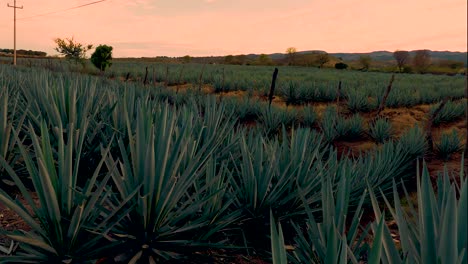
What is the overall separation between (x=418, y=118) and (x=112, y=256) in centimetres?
1074

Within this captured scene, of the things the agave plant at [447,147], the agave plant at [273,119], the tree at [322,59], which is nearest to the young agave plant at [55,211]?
the agave plant at [273,119]

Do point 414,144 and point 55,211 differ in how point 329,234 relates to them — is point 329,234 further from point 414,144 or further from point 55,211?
point 414,144

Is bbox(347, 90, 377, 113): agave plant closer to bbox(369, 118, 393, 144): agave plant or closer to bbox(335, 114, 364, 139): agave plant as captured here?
bbox(335, 114, 364, 139): agave plant

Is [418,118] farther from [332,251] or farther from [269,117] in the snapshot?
[332,251]

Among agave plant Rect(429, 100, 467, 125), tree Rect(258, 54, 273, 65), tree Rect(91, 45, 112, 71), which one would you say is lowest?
agave plant Rect(429, 100, 467, 125)

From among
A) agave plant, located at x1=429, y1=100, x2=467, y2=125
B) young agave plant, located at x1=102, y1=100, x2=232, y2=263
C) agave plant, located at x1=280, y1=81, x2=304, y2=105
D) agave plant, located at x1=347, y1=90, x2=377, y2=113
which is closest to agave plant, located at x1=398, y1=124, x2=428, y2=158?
agave plant, located at x1=429, y1=100, x2=467, y2=125

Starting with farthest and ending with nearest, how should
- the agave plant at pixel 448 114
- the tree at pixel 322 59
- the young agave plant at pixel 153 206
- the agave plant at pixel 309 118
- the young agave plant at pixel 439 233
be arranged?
1. the tree at pixel 322 59
2. the agave plant at pixel 448 114
3. the agave plant at pixel 309 118
4. the young agave plant at pixel 153 206
5. the young agave plant at pixel 439 233

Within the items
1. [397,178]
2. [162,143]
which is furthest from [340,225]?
[397,178]

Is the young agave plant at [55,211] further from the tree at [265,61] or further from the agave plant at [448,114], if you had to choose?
the tree at [265,61]

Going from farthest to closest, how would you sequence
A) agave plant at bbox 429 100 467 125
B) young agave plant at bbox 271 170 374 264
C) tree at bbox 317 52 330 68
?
tree at bbox 317 52 330 68 < agave plant at bbox 429 100 467 125 < young agave plant at bbox 271 170 374 264

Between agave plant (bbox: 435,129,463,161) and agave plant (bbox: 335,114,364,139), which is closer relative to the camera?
agave plant (bbox: 435,129,463,161)

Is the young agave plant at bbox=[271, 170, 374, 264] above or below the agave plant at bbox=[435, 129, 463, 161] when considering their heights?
above

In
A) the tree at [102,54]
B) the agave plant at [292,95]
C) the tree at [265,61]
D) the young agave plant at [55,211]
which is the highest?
the tree at [265,61]

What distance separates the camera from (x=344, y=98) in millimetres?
13953
